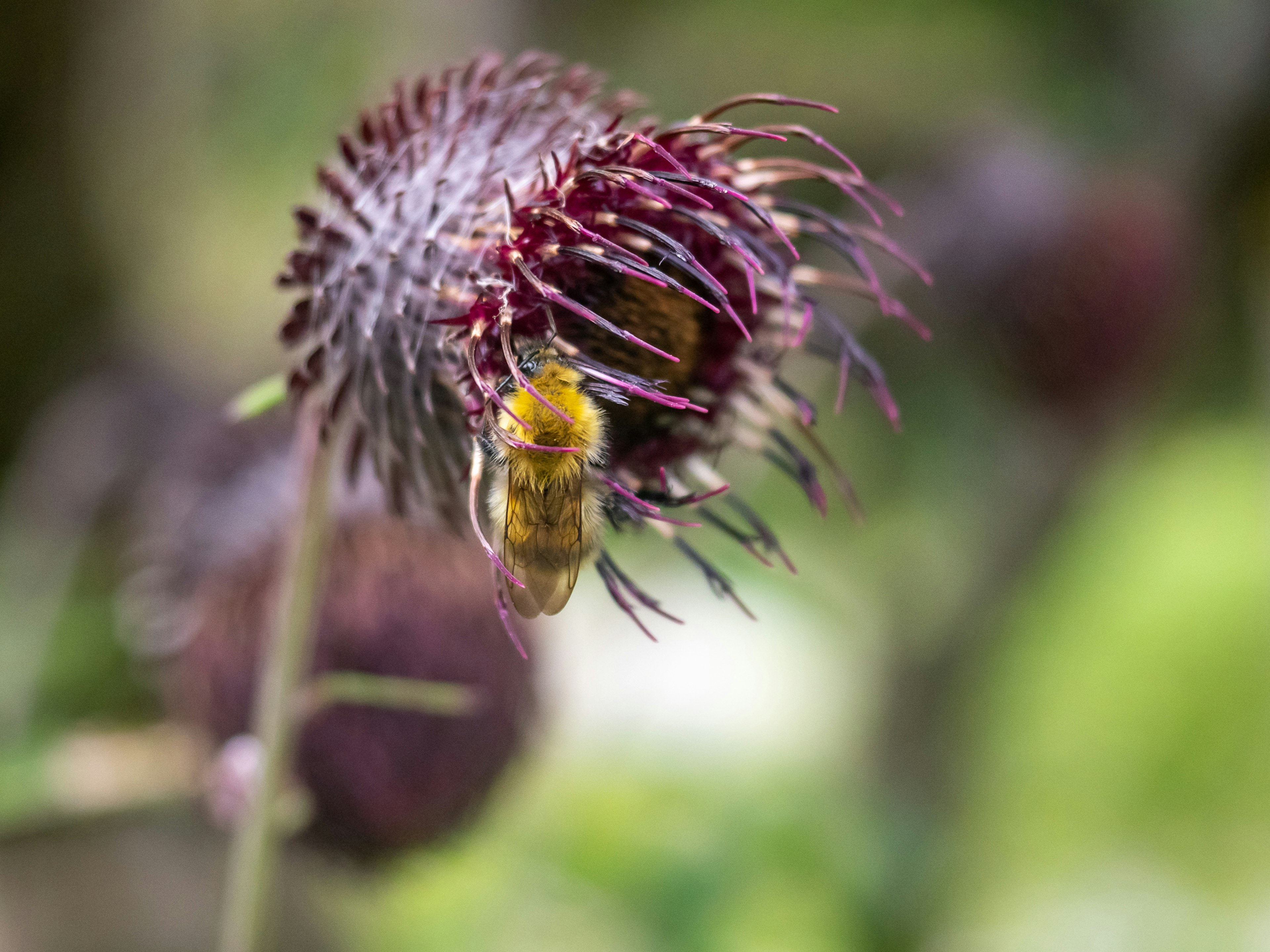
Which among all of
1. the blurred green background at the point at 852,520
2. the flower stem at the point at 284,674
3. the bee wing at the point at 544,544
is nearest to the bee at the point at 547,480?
the bee wing at the point at 544,544

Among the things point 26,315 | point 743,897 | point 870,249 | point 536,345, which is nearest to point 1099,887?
point 743,897

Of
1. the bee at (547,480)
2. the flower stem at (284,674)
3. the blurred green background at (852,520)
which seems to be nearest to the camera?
the bee at (547,480)

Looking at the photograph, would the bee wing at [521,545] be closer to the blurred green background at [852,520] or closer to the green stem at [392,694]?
the green stem at [392,694]

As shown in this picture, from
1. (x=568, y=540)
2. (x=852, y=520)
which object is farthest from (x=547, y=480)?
(x=852, y=520)

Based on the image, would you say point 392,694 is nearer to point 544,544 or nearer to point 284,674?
point 284,674

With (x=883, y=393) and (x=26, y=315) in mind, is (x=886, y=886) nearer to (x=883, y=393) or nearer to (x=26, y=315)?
(x=883, y=393)

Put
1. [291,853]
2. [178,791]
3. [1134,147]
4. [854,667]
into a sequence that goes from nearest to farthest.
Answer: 1. [291,853]
2. [178,791]
3. [1134,147]
4. [854,667]

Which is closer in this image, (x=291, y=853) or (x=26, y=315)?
(x=291, y=853)
